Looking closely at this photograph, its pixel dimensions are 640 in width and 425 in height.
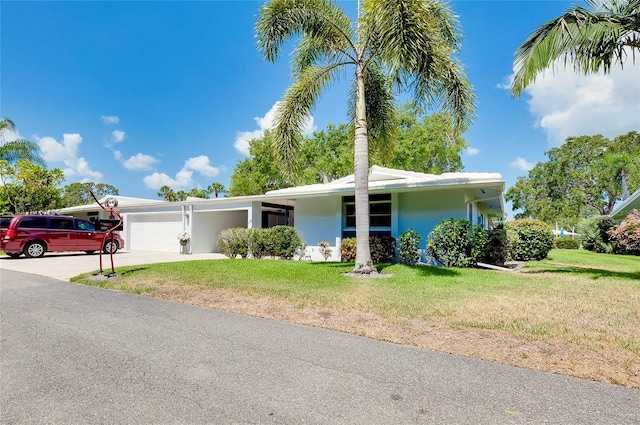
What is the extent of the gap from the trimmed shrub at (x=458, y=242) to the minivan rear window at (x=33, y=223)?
53.1ft

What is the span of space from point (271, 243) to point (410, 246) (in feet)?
18.6

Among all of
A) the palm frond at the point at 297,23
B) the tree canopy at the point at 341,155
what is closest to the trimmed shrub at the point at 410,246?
the palm frond at the point at 297,23

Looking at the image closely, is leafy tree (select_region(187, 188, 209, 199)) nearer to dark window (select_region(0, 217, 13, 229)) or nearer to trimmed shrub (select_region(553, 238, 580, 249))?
dark window (select_region(0, 217, 13, 229))

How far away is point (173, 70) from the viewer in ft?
64.4

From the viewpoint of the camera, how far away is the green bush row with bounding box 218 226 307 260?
1395cm

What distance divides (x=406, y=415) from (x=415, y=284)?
5228 millimetres

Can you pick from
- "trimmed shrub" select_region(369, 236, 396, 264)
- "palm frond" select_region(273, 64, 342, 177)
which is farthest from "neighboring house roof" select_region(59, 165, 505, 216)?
"palm frond" select_region(273, 64, 342, 177)

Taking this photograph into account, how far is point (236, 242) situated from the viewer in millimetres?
14711

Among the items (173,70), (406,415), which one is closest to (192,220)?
(173,70)

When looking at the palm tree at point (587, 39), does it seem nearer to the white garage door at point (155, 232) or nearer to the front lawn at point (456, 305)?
the front lawn at point (456, 305)

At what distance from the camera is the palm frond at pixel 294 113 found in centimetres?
962

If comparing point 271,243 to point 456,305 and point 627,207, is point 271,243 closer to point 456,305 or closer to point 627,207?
point 456,305

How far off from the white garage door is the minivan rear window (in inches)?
222

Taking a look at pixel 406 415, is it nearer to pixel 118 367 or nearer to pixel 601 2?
pixel 118 367
